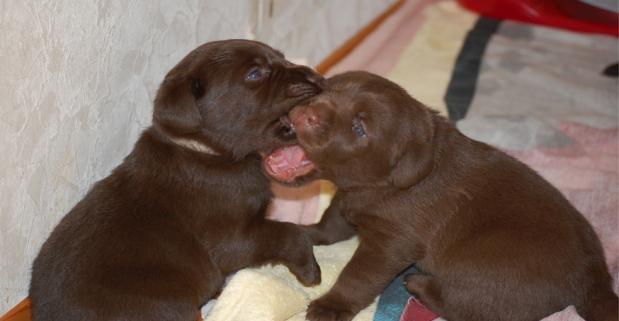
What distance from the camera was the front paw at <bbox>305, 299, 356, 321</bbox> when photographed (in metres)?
3.22

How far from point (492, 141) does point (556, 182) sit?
1.56 ft

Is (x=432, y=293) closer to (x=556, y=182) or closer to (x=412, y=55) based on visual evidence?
(x=556, y=182)

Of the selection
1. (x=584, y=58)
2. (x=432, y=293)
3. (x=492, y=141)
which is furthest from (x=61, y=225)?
(x=584, y=58)

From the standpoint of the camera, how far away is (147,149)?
123 inches

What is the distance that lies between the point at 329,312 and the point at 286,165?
1.99ft

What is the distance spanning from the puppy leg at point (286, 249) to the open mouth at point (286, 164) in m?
0.21

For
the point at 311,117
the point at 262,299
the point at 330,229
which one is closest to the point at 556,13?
the point at 330,229

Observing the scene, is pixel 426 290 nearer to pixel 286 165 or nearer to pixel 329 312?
pixel 329 312

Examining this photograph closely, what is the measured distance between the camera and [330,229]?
3.70m

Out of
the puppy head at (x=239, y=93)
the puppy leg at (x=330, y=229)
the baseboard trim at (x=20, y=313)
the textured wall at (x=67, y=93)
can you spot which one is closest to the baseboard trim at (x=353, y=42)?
the textured wall at (x=67, y=93)

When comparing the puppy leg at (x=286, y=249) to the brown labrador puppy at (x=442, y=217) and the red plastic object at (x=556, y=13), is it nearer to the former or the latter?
the brown labrador puppy at (x=442, y=217)

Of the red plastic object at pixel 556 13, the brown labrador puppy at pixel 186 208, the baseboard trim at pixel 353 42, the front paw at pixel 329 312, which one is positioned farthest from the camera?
the red plastic object at pixel 556 13

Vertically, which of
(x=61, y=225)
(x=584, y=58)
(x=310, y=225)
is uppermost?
(x=61, y=225)

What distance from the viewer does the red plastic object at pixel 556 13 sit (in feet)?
18.7
